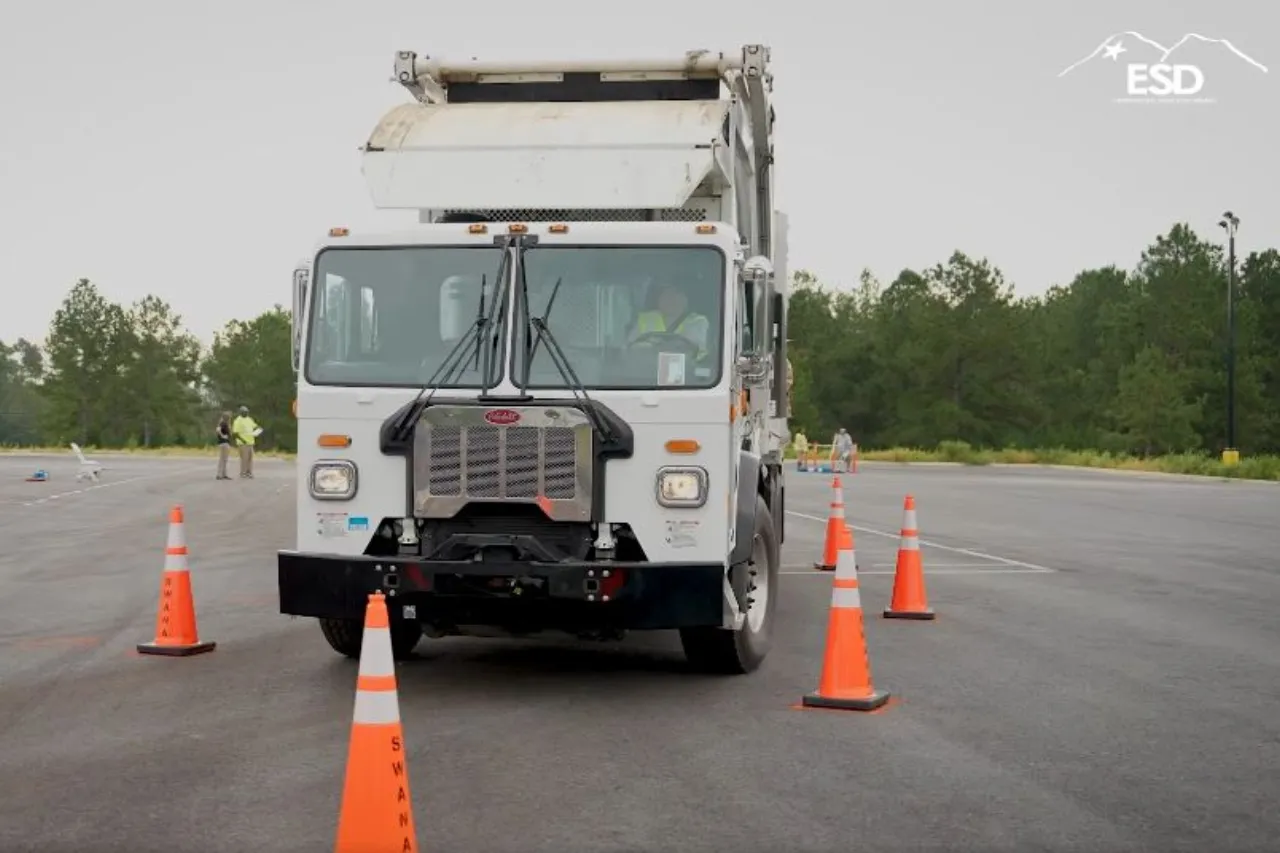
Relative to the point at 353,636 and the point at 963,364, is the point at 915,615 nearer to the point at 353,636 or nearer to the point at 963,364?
the point at 353,636

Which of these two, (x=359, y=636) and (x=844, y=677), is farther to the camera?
(x=359, y=636)

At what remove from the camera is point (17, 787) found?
6.88 metres

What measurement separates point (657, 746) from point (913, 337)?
339 feet

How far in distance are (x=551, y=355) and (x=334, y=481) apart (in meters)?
1.34

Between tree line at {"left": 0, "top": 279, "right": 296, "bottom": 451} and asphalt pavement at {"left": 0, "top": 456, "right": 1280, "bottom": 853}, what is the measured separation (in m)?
120

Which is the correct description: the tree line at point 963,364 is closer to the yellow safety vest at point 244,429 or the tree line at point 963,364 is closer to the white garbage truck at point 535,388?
the yellow safety vest at point 244,429

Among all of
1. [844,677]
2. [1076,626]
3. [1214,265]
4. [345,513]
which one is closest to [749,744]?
[844,677]

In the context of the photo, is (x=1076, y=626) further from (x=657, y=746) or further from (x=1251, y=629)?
(x=657, y=746)

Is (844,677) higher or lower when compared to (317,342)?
lower

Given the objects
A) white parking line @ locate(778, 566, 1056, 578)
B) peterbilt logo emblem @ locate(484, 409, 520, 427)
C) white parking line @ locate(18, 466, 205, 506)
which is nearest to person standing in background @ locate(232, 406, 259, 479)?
white parking line @ locate(18, 466, 205, 506)

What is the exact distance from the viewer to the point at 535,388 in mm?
9062

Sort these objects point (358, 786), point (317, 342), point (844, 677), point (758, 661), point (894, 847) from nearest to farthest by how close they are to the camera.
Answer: point (358, 786), point (894, 847), point (844, 677), point (317, 342), point (758, 661)

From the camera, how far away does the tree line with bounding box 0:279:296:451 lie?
13138 centimetres

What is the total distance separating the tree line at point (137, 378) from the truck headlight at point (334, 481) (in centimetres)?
12220
